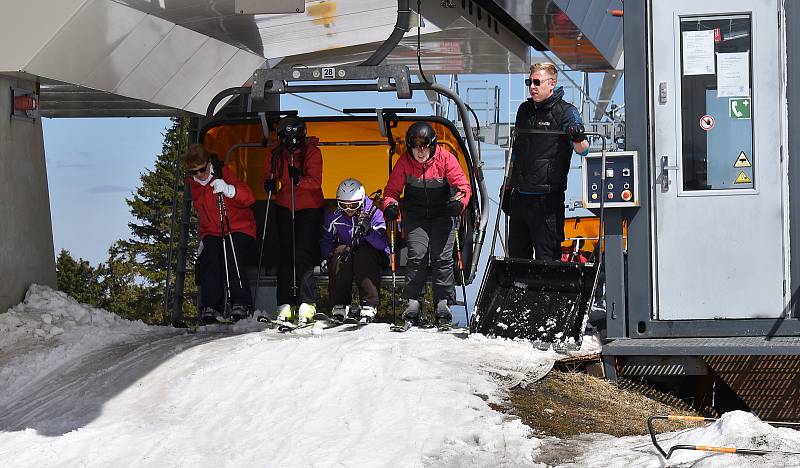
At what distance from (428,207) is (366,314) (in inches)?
41.0

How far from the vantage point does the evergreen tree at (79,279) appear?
111 ft

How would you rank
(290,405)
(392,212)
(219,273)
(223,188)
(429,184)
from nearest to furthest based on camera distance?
1. (290,405)
2. (392,212)
3. (429,184)
4. (223,188)
5. (219,273)

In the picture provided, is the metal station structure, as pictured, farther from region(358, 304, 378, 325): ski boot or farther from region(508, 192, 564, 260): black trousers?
region(358, 304, 378, 325): ski boot

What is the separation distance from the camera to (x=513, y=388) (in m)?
8.14

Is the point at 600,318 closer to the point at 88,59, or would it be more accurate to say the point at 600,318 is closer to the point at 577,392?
the point at 577,392

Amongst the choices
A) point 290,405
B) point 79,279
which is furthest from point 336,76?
point 79,279

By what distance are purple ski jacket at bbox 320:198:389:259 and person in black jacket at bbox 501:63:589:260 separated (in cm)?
145

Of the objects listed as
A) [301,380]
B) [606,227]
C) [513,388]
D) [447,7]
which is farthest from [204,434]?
[447,7]

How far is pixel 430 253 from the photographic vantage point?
10641 mm

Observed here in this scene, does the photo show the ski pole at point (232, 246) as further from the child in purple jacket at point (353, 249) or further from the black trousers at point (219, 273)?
the child in purple jacket at point (353, 249)

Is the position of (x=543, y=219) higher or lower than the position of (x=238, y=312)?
higher

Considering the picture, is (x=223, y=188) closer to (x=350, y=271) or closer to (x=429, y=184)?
(x=350, y=271)

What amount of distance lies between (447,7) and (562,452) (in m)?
8.01

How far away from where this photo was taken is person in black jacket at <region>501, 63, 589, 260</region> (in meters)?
9.87
